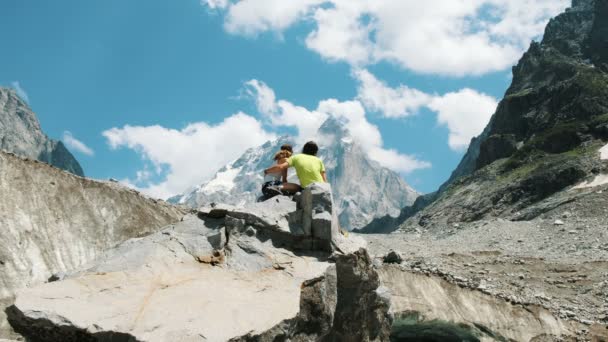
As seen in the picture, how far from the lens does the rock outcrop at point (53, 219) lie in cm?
1753

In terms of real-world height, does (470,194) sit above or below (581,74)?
below

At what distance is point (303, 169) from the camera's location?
14.7 meters

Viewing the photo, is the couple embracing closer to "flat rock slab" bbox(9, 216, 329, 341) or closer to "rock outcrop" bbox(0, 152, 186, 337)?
"flat rock slab" bbox(9, 216, 329, 341)

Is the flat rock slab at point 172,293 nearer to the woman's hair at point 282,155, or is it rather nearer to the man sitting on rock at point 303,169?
the man sitting on rock at point 303,169

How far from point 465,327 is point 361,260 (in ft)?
46.1

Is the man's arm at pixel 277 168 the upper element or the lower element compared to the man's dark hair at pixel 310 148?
lower

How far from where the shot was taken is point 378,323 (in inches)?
589

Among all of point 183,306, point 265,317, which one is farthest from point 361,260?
point 183,306

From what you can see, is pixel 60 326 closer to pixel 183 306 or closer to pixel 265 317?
pixel 183 306

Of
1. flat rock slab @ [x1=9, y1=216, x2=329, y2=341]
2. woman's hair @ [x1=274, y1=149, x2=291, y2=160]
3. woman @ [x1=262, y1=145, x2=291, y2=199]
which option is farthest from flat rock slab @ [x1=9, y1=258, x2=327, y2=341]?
woman's hair @ [x1=274, y1=149, x2=291, y2=160]

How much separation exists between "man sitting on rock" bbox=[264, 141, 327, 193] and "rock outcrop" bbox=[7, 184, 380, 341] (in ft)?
3.14

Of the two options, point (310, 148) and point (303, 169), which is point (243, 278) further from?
point (310, 148)

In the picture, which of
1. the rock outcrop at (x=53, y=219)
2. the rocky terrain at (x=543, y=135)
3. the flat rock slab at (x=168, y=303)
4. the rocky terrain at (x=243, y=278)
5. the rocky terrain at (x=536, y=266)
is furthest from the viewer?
the rocky terrain at (x=543, y=135)

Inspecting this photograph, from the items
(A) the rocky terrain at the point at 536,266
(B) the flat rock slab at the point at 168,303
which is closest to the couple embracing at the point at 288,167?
(B) the flat rock slab at the point at 168,303
